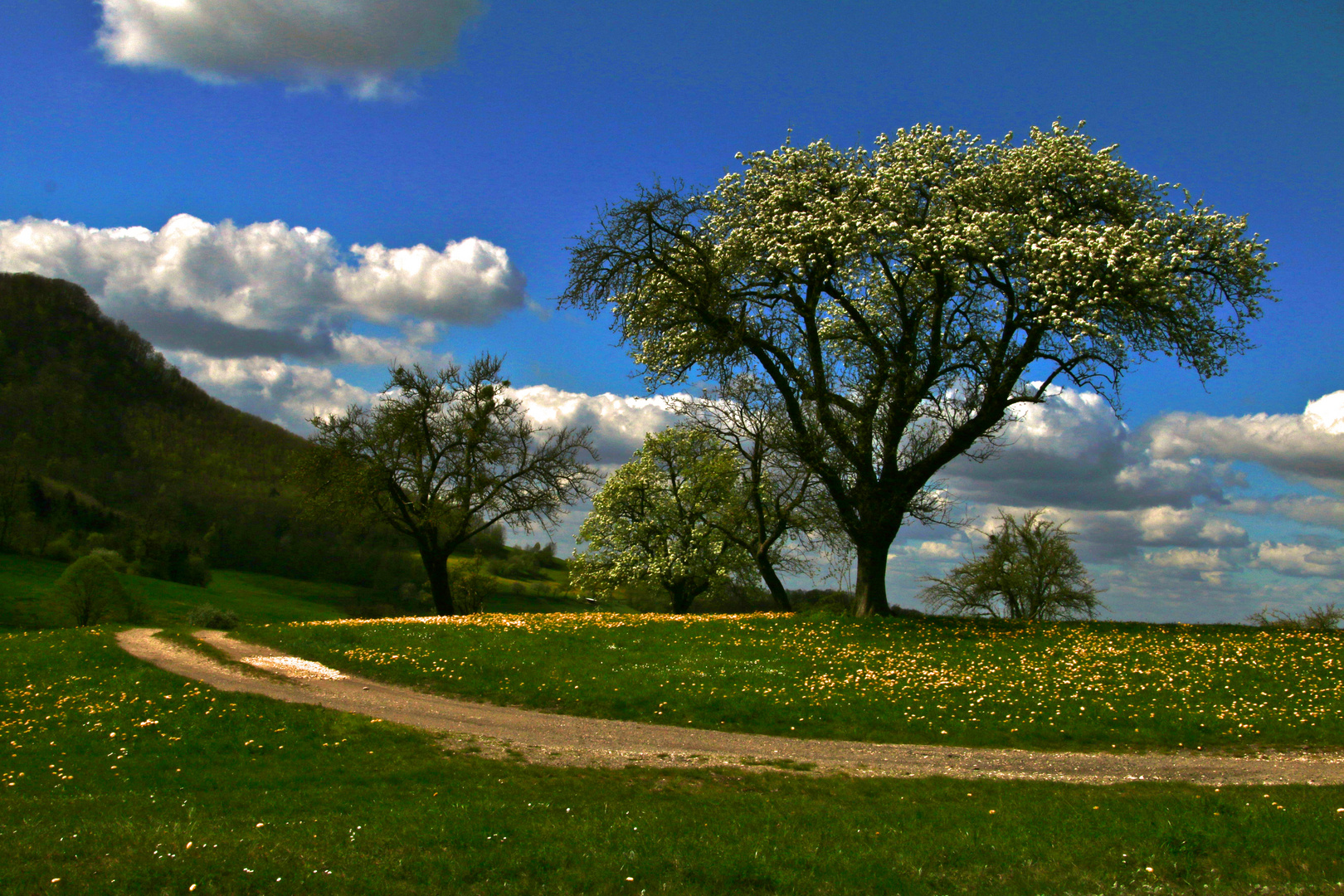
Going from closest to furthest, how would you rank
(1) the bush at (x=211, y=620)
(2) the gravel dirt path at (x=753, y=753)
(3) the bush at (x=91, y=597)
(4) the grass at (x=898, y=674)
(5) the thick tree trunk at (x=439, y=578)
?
1. (2) the gravel dirt path at (x=753, y=753)
2. (4) the grass at (x=898, y=674)
3. (1) the bush at (x=211, y=620)
4. (3) the bush at (x=91, y=597)
5. (5) the thick tree trunk at (x=439, y=578)

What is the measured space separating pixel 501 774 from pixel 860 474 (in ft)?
55.2

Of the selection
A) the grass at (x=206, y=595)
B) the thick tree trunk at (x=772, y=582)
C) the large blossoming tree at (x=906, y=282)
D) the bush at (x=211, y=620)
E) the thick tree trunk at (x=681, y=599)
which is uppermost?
the large blossoming tree at (x=906, y=282)

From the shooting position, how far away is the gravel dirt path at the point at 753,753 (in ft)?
46.3

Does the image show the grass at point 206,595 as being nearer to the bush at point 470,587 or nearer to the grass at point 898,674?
the bush at point 470,587

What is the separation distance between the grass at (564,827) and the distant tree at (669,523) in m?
31.1

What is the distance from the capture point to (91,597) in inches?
1577

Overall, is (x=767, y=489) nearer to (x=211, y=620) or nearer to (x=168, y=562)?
(x=211, y=620)

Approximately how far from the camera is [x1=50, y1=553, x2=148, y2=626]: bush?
39.9m

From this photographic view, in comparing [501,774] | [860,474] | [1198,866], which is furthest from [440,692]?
[1198,866]

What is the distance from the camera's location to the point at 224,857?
820 cm

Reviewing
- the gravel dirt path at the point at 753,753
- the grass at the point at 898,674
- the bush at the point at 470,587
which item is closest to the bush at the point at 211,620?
the grass at the point at 898,674

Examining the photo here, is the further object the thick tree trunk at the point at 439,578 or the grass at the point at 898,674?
the thick tree trunk at the point at 439,578

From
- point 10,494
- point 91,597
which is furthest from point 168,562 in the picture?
point 91,597

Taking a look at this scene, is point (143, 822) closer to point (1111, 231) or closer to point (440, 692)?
point (440, 692)
